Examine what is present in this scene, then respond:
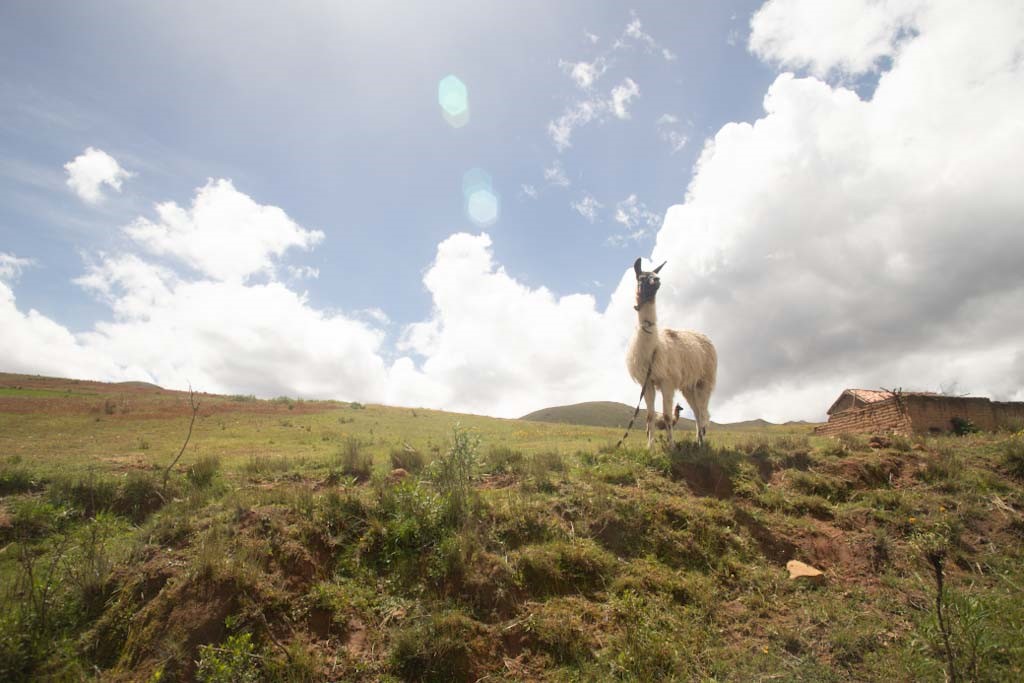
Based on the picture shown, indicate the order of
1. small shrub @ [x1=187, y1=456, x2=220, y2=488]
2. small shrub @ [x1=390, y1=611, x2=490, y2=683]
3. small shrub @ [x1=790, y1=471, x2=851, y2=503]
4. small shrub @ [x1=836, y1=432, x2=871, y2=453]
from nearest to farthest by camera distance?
small shrub @ [x1=390, y1=611, x2=490, y2=683] < small shrub @ [x1=790, y1=471, x2=851, y2=503] < small shrub @ [x1=187, y1=456, x2=220, y2=488] < small shrub @ [x1=836, y1=432, x2=871, y2=453]

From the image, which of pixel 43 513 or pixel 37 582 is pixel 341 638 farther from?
pixel 43 513

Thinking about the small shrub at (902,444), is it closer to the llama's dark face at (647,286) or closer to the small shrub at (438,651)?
the llama's dark face at (647,286)

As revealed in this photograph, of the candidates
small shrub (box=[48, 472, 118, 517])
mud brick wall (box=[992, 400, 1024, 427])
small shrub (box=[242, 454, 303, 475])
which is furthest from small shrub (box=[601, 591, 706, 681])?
mud brick wall (box=[992, 400, 1024, 427])

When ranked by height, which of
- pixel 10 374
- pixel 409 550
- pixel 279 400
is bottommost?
pixel 409 550

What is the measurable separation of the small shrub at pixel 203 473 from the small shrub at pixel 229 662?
4671 mm

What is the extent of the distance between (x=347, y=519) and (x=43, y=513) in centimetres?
473

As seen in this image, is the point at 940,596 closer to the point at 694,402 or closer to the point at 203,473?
the point at 694,402

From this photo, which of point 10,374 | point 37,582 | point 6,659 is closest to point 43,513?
point 37,582

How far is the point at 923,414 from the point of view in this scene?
1430 centimetres

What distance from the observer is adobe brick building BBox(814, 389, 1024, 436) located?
1416 centimetres

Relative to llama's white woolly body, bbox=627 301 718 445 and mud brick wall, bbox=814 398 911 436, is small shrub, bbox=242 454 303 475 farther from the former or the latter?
mud brick wall, bbox=814 398 911 436

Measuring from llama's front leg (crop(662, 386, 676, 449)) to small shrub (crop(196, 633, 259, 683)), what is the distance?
8.21 metres

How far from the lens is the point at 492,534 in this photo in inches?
256

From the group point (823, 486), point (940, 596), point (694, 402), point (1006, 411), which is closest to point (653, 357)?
point (694, 402)
